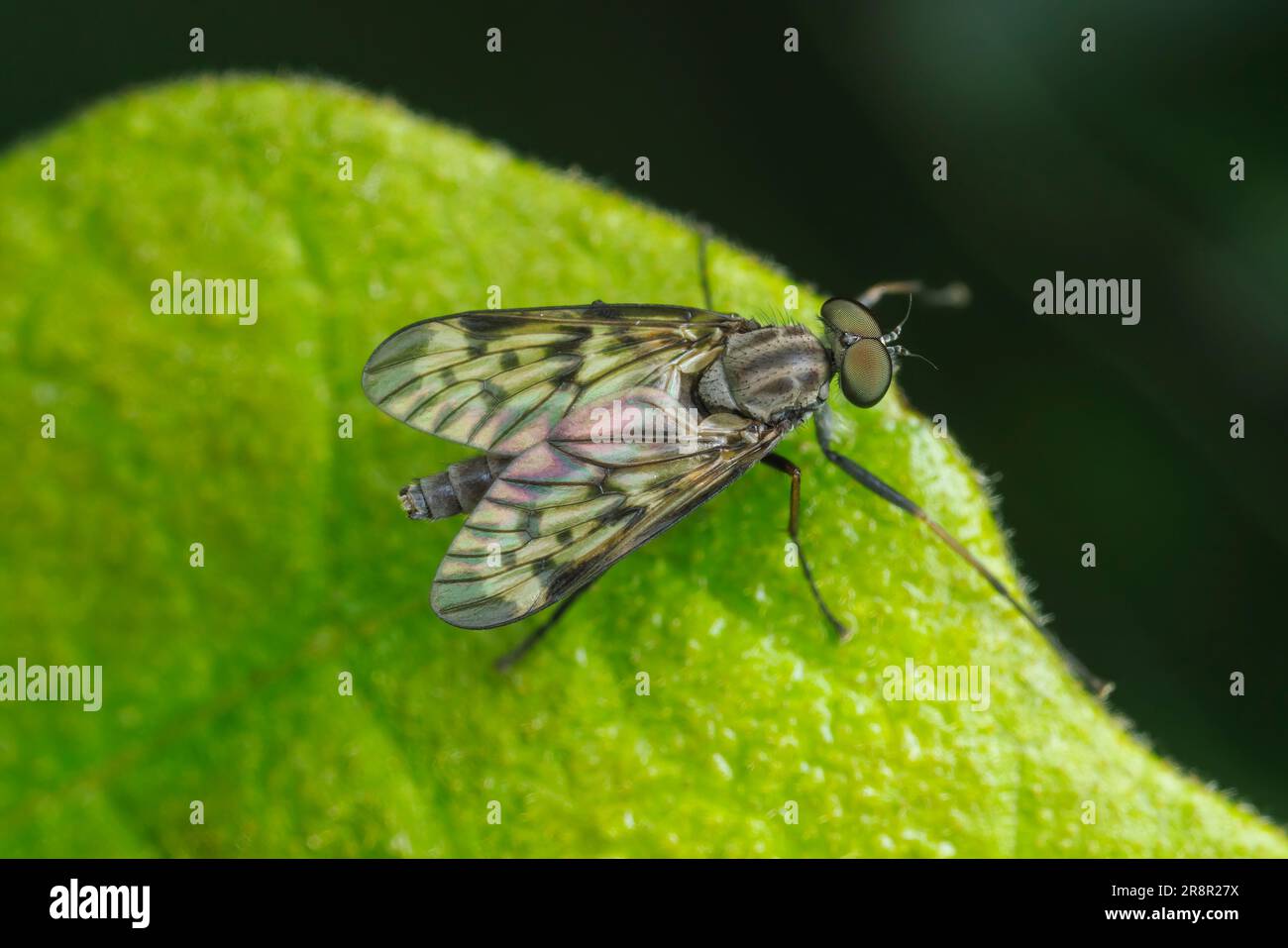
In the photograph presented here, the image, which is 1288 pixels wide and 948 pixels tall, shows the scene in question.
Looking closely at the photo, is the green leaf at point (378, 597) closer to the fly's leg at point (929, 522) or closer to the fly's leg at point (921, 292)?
the fly's leg at point (929, 522)

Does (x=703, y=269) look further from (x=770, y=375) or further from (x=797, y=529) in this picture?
(x=797, y=529)

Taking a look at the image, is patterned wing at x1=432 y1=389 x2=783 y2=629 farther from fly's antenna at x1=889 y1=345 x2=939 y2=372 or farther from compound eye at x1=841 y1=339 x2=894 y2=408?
fly's antenna at x1=889 y1=345 x2=939 y2=372

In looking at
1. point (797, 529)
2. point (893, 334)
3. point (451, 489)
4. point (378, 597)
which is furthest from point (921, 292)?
point (378, 597)

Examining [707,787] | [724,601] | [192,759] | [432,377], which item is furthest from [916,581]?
[192,759]

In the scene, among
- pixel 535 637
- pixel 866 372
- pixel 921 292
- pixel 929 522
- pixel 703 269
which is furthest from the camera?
pixel 921 292

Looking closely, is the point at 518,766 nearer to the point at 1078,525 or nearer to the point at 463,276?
the point at 463,276

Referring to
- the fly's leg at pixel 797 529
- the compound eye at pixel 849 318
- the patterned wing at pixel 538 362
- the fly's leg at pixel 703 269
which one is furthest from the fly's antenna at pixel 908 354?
the fly's leg at pixel 703 269
